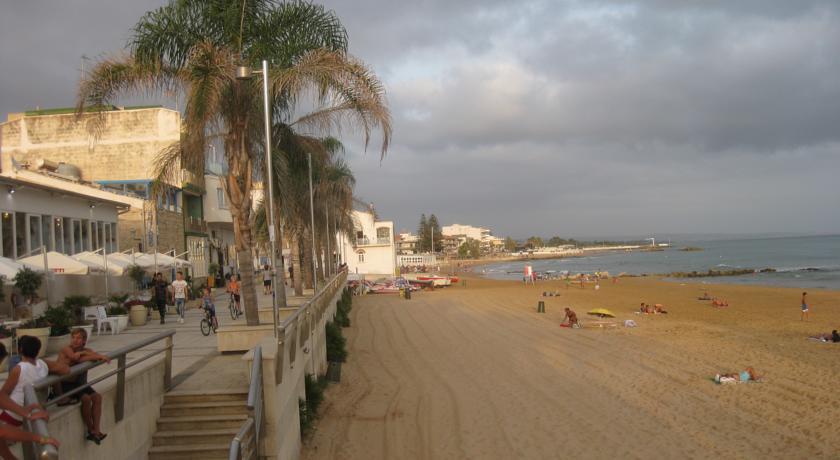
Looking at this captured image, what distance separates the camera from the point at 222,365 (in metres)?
9.56

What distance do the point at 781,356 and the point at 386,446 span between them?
12825 millimetres

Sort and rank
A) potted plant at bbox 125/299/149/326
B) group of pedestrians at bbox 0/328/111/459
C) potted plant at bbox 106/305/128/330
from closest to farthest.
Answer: group of pedestrians at bbox 0/328/111/459
potted plant at bbox 106/305/128/330
potted plant at bbox 125/299/149/326

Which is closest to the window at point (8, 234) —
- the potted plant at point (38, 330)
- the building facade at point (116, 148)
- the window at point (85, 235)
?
the window at point (85, 235)

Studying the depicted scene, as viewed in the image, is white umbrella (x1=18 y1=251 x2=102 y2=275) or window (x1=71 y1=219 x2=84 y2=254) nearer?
white umbrella (x1=18 y1=251 x2=102 y2=275)

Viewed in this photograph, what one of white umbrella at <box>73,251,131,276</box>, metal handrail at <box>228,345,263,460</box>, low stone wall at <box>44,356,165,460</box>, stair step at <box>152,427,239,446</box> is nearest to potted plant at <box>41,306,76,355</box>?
low stone wall at <box>44,356,165,460</box>

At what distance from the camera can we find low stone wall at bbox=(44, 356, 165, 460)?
5082mm

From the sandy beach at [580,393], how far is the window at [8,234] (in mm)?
9907

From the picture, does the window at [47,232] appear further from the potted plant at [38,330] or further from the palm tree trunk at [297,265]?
the potted plant at [38,330]

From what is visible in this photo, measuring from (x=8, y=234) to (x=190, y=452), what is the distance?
1355 centimetres

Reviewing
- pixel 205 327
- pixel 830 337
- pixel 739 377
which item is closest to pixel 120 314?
pixel 205 327

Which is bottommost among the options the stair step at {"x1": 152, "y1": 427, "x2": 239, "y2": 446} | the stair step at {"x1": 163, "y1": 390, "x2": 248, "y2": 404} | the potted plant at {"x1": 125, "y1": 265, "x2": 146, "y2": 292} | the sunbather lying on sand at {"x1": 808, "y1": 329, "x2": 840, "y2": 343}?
the sunbather lying on sand at {"x1": 808, "y1": 329, "x2": 840, "y2": 343}

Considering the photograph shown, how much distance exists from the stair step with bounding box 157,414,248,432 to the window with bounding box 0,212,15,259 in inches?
501

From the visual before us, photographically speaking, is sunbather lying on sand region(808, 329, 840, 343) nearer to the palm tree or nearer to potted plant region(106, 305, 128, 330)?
the palm tree

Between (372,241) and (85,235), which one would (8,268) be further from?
(372,241)
